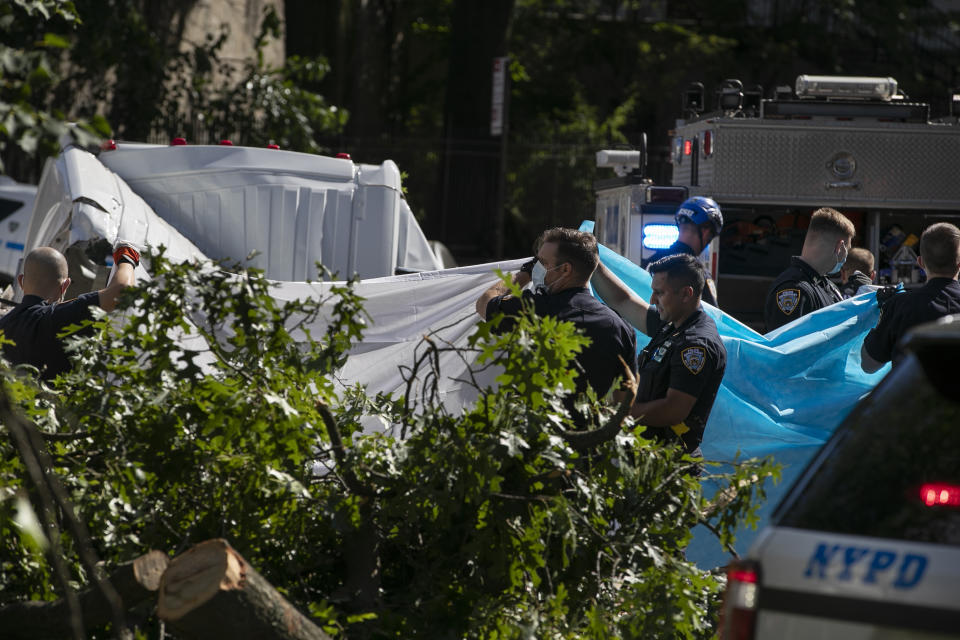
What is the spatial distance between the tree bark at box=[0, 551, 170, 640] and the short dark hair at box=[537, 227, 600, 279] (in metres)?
2.52

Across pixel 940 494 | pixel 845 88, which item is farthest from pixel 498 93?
pixel 940 494

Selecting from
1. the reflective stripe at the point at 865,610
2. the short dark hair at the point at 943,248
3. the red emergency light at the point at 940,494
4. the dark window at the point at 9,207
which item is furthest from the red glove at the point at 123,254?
the dark window at the point at 9,207

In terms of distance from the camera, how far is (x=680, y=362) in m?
5.39

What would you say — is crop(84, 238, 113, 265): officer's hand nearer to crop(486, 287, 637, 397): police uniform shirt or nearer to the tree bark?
crop(486, 287, 637, 397): police uniform shirt

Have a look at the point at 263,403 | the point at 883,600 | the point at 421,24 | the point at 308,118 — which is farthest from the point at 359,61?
the point at 883,600

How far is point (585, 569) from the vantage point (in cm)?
411

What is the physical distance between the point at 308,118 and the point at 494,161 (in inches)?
125

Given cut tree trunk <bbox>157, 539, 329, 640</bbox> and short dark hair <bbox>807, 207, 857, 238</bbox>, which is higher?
short dark hair <bbox>807, 207, 857, 238</bbox>

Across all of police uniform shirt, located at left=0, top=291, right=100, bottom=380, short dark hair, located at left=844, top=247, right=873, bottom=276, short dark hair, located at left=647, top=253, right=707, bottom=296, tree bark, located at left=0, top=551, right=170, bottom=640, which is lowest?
tree bark, located at left=0, top=551, right=170, bottom=640

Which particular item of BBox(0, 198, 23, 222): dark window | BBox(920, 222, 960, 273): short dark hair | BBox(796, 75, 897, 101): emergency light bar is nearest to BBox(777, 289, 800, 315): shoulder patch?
BBox(920, 222, 960, 273): short dark hair

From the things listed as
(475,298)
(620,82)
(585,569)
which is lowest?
(585,569)

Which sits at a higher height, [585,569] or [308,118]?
[308,118]

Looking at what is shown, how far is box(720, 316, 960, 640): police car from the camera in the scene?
247 centimetres

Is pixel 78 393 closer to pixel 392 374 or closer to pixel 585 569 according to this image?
pixel 585 569
